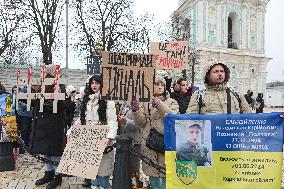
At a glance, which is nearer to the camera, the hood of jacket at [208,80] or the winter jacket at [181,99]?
the hood of jacket at [208,80]

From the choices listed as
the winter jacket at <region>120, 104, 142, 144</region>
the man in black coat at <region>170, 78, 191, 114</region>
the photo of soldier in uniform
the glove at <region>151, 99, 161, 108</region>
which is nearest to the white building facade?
the man in black coat at <region>170, 78, 191, 114</region>

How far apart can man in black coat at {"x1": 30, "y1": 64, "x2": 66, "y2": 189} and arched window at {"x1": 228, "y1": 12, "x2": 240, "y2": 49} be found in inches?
1649

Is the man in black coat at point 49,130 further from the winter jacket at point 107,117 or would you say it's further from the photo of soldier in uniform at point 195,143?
the photo of soldier in uniform at point 195,143

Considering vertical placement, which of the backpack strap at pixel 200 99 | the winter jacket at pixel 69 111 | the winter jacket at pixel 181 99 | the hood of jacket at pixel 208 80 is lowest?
the winter jacket at pixel 69 111

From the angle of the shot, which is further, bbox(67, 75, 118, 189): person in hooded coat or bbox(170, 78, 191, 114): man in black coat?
bbox(170, 78, 191, 114): man in black coat

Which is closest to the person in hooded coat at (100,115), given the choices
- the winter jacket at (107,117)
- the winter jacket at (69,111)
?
the winter jacket at (107,117)

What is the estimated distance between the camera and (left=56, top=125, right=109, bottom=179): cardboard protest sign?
5.02 metres

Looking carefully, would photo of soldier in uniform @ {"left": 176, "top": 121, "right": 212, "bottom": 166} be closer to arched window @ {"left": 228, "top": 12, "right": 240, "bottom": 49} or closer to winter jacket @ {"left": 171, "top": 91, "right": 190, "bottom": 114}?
winter jacket @ {"left": 171, "top": 91, "right": 190, "bottom": 114}

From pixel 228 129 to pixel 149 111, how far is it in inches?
44.8

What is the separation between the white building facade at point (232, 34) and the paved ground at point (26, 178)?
33.7 metres

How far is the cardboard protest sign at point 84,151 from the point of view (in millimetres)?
5016

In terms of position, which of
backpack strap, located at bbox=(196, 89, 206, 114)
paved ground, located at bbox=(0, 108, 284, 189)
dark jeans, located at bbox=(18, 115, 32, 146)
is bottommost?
paved ground, located at bbox=(0, 108, 284, 189)

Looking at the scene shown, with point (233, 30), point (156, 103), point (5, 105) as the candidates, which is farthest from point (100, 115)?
point (233, 30)

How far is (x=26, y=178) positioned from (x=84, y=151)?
2.44 m
